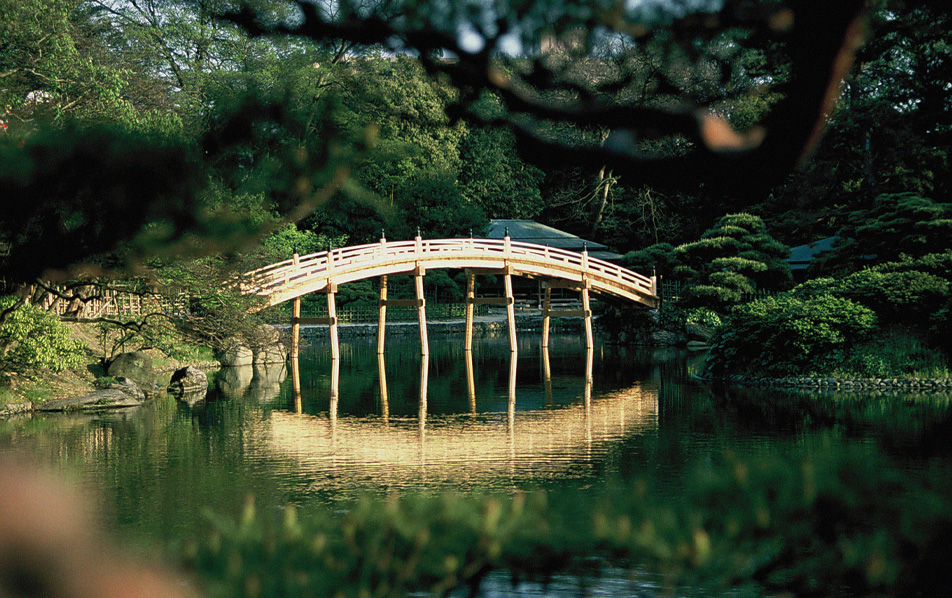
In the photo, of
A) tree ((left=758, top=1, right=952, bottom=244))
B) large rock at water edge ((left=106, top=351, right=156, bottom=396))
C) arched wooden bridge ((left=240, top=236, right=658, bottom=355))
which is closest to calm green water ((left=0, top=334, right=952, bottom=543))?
large rock at water edge ((left=106, top=351, right=156, bottom=396))

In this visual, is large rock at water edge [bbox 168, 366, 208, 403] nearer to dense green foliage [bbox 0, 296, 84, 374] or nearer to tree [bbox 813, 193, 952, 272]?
dense green foliage [bbox 0, 296, 84, 374]

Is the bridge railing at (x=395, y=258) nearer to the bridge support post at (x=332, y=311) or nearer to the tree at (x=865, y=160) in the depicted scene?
the bridge support post at (x=332, y=311)

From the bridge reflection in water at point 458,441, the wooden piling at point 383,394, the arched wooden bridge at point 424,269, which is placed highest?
the arched wooden bridge at point 424,269

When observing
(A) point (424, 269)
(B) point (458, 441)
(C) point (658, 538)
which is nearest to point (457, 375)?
(A) point (424, 269)

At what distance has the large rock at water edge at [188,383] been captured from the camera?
20359mm

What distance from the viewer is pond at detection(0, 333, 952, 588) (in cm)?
1052

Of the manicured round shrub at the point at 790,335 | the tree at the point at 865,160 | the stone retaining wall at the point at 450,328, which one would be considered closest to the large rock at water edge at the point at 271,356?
the stone retaining wall at the point at 450,328

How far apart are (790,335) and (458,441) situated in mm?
8980

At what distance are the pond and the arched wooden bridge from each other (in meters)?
2.84

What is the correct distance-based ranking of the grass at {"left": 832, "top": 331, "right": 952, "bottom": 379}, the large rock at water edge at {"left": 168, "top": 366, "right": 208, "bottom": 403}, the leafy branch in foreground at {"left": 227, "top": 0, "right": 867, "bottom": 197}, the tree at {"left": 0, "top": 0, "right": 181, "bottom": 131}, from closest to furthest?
1. the leafy branch in foreground at {"left": 227, "top": 0, "right": 867, "bottom": 197}
2. the tree at {"left": 0, "top": 0, "right": 181, "bottom": 131}
3. the grass at {"left": 832, "top": 331, "right": 952, "bottom": 379}
4. the large rock at water edge at {"left": 168, "top": 366, "right": 208, "bottom": 403}

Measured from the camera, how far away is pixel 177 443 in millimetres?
13664

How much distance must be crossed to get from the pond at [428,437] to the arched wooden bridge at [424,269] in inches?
112

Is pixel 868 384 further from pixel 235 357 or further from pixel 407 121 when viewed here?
pixel 235 357

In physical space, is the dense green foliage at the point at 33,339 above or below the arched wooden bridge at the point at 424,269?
below
